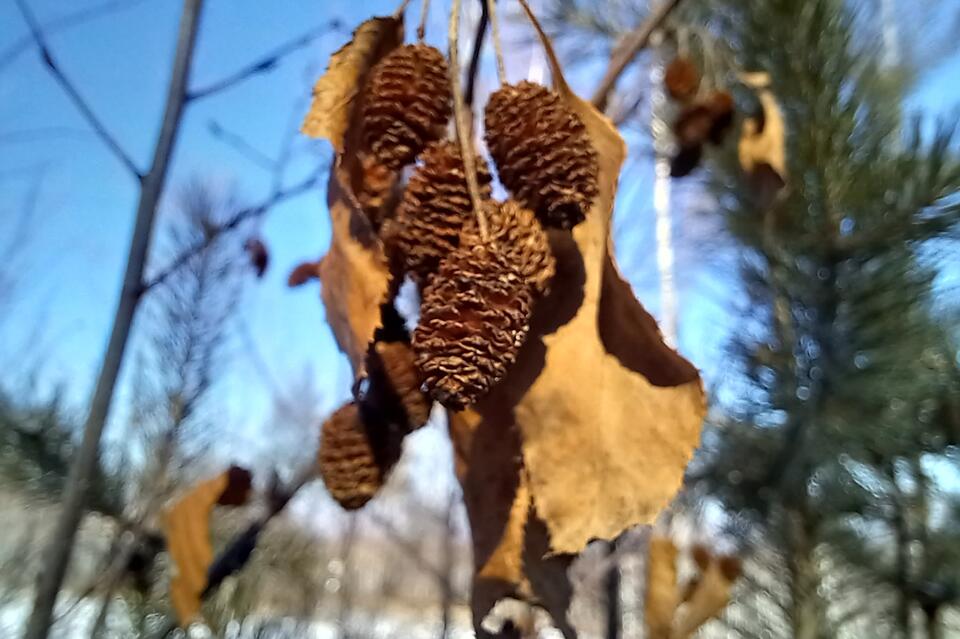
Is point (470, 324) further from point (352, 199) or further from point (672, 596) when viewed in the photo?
point (672, 596)

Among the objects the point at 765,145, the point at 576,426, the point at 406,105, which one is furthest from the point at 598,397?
the point at 765,145

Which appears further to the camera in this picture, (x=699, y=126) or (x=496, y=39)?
(x=699, y=126)

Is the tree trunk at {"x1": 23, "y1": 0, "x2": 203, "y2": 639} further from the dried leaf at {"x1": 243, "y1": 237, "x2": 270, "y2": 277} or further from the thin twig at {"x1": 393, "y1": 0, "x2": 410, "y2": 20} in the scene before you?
A: the dried leaf at {"x1": 243, "y1": 237, "x2": 270, "y2": 277}

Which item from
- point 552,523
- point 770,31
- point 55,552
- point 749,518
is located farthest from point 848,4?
point 55,552

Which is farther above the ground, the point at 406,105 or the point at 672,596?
the point at 406,105

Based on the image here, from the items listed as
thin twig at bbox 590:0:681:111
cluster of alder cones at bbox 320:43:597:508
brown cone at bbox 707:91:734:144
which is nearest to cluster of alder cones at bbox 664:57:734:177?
brown cone at bbox 707:91:734:144

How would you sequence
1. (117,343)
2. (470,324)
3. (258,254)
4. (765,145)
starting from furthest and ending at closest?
(258,254)
(765,145)
(117,343)
(470,324)
